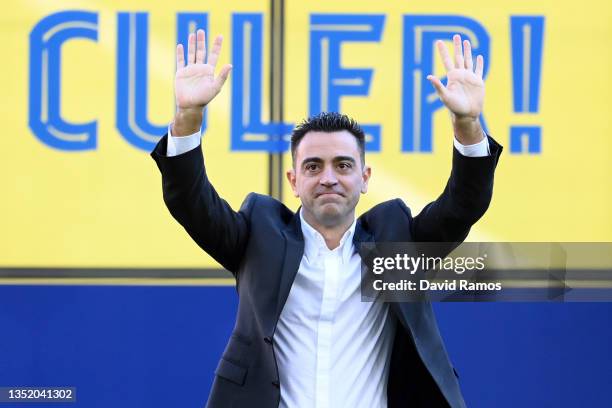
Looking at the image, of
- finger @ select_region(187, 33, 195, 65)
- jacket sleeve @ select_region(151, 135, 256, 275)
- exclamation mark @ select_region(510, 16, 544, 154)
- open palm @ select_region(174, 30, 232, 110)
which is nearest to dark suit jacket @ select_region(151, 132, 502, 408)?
jacket sleeve @ select_region(151, 135, 256, 275)

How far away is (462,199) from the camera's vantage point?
2154mm

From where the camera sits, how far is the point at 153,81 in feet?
10.5

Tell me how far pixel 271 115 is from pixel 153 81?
16.6 inches

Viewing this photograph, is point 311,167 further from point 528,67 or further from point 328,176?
point 528,67

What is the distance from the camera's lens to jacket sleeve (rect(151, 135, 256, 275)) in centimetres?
→ 210

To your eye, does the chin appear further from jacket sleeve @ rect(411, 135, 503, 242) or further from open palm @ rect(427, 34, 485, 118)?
open palm @ rect(427, 34, 485, 118)

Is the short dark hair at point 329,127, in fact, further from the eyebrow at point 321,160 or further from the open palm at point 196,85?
the open palm at point 196,85

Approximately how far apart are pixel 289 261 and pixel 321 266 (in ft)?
0.29

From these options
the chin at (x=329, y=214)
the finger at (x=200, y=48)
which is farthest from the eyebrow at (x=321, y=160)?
the finger at (x=200, y=48)

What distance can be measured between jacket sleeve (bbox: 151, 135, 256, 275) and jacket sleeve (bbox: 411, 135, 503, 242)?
46 cm

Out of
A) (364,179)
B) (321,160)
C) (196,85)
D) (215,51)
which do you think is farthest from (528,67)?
(196,85)

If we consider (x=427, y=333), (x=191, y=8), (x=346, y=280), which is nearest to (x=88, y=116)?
(x=191, y=8)

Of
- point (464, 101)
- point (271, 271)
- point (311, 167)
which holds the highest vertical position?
point (464, 101)

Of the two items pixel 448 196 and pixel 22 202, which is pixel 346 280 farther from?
pixel 22 202
